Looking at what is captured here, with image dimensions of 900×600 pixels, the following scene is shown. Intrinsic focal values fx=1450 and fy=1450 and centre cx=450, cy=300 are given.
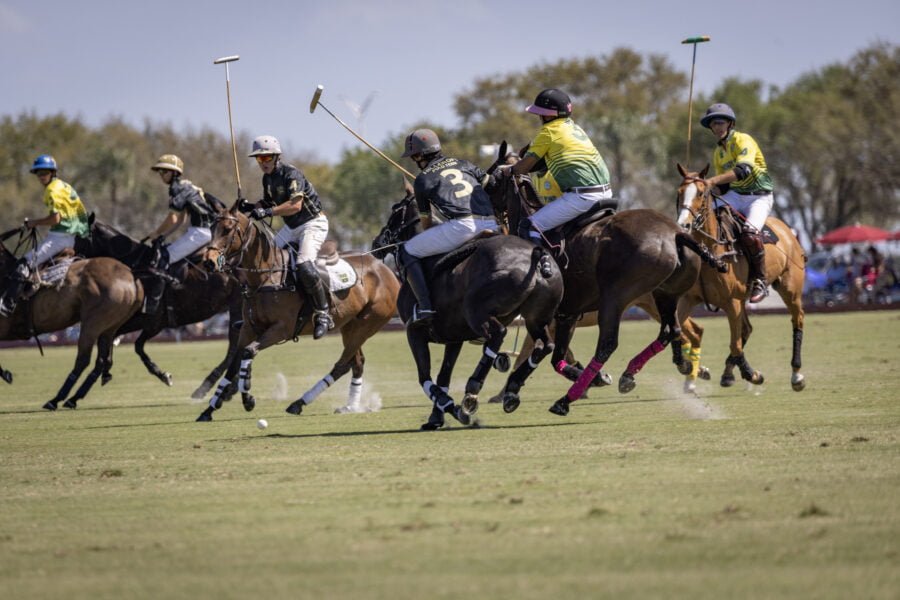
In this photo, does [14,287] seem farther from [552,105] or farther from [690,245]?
[690,245]

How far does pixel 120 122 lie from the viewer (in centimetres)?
7869

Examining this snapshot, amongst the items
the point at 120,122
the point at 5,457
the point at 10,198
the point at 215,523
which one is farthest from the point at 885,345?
the point at 120,122

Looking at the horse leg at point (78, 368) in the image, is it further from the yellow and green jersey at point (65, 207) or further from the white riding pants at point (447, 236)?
the white riding pants at point (447, 236)

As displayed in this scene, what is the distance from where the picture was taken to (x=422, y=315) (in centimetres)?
1253

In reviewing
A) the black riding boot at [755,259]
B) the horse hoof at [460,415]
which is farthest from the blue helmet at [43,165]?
the black riding boot at [755,259]

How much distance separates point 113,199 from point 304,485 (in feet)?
216

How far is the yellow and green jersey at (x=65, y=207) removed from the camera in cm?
1823

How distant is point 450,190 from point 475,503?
532 cm

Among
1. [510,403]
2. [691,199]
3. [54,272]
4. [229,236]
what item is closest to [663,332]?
[691,199]

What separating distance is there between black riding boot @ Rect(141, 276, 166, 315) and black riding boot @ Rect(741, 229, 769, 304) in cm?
789

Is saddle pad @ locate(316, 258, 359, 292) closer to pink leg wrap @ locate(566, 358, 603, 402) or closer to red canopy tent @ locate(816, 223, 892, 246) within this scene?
pink leg wrap @ locate(566, 358, 603, 402)

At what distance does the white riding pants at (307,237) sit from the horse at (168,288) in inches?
151

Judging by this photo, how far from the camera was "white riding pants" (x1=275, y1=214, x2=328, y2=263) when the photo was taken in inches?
584

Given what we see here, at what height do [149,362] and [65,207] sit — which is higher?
[65,207]
